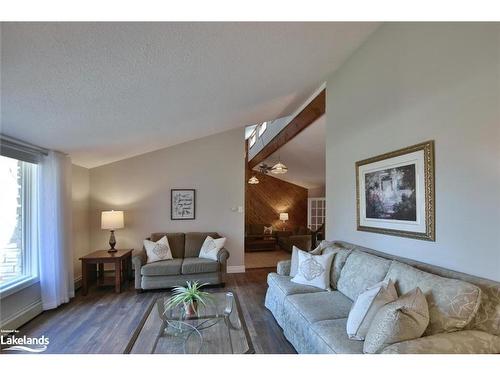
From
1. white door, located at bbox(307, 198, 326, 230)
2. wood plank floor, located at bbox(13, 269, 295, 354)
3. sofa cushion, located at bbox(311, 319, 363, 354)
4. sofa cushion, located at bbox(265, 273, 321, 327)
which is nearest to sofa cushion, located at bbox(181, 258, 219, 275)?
wood plank floor, located at bbox(13, 269, 295, 354)

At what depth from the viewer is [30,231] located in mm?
3078

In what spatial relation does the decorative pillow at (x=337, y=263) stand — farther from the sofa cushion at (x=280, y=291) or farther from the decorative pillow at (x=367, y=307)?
the decorative pillow at (x=367, y=307)

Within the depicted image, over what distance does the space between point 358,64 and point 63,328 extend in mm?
4472

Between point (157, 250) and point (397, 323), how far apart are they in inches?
143

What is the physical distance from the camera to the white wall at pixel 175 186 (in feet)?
15.6

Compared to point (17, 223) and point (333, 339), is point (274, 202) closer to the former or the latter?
point (17, 223)

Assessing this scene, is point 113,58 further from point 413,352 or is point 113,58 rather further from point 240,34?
point 413,352

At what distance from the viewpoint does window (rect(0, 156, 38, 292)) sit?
2.71m

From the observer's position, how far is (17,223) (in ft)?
9.59

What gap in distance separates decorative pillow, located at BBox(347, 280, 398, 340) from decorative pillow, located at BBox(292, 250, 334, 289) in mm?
901

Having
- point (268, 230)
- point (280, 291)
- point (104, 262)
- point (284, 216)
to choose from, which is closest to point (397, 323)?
point (280, 291)

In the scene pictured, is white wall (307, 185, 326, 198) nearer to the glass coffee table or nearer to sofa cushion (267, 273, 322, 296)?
sofa cushion (267, 273, 322, 296)

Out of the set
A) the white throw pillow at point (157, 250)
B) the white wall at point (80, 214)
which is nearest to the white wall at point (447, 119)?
the white throw pillow at point (157, 250)
